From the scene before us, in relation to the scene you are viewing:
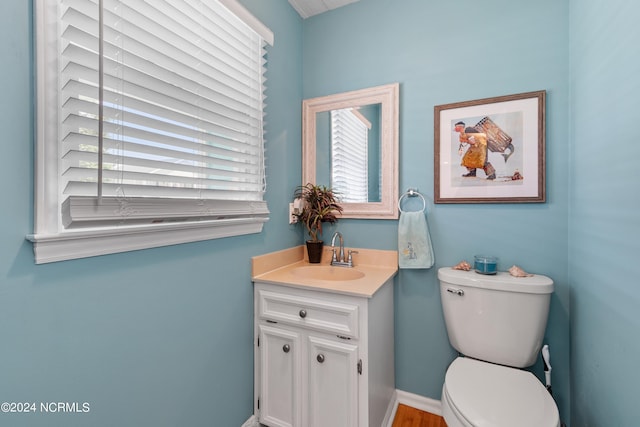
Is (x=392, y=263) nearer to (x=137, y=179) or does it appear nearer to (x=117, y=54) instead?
(x=137, y=179)

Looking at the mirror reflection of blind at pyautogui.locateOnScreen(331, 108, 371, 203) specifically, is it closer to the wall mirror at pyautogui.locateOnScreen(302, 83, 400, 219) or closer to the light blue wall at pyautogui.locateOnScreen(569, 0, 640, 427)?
the wall mirror at pyautogui.locateOnScreen(302, 83, 400, 219)

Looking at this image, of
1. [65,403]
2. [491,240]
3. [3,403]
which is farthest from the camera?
[491,240]

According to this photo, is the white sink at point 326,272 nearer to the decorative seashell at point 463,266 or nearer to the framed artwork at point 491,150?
the decorative seashell at point 463,266

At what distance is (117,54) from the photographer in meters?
0.91

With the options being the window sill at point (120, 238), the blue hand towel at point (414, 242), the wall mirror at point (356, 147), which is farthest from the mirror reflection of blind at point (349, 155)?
the window sill at point (120, 238)

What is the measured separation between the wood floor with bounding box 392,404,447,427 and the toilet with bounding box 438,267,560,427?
0.49 meters

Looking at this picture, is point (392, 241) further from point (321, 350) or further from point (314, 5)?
point (314, 5)

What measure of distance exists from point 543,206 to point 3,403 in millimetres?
2070

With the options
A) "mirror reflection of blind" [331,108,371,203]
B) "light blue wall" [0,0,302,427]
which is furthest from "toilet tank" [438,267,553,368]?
"light blue wall" [0,0,302,427]

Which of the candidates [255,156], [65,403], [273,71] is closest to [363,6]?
[273,71]

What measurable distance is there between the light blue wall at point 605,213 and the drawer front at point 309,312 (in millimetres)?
868

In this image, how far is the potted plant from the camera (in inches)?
72.1

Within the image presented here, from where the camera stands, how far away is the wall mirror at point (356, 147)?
1.72m

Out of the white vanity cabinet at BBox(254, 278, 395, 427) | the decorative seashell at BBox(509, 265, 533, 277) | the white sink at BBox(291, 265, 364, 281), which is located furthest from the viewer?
the white sink at BBox(291, 265, 364, 281)
